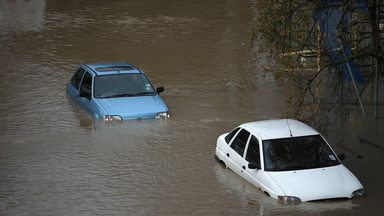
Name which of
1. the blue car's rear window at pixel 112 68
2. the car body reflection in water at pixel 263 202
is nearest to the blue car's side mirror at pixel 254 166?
the car body reflection in water at pixel 263 202

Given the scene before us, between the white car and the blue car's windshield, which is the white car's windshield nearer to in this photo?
the white car

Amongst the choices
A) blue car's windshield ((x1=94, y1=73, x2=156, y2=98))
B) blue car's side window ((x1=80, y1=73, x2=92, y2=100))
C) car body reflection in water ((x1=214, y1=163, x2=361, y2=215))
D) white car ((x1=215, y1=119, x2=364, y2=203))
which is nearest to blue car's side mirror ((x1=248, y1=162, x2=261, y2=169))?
white car ((x1=215, y1=119, x2=364, y2=203))

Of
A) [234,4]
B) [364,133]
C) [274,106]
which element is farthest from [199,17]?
[364,133]

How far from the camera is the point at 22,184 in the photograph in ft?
41.6

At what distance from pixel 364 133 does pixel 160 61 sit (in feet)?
36.3

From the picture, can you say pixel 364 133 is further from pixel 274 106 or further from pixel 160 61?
pixel 160 61

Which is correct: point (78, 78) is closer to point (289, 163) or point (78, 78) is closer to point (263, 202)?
point (289, 163)

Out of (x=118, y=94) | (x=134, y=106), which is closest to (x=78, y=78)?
(x=118, y=94)

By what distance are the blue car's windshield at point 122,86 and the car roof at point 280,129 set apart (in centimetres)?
547

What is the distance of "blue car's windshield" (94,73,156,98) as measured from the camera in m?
17.3

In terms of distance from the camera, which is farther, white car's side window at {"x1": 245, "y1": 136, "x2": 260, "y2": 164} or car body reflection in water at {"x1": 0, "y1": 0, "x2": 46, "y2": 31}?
car body reflection in water at {"x1": 0, "y1": 0, "x2": 46, "y2": 31}

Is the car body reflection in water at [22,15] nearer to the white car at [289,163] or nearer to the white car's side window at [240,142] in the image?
the white car's side window at [240,142]

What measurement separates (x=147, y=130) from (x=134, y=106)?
84 centimetres

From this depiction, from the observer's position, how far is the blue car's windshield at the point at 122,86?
Result: 17.3 meters
